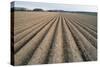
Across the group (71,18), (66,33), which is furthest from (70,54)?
(71,18)

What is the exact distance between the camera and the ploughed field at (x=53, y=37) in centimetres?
298

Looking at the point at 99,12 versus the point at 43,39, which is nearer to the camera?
the point at 43,39

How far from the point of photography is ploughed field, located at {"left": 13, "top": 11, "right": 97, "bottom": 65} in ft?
Answer: 9.78

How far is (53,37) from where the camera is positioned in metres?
3.22

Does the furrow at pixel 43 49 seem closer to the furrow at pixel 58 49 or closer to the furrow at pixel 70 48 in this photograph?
the furrow at pixel 58 49

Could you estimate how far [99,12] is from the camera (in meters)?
3.56

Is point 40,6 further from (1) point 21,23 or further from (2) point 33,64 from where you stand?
(2) point 33,64

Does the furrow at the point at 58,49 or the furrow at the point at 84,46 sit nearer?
the furrow at the point at 58,49

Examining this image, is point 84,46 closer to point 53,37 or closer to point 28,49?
point 53,37

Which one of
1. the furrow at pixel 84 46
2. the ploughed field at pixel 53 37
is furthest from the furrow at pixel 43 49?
the furrow at pixel 84 46

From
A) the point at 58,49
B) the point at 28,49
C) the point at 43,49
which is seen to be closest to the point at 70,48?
the point at 58,49

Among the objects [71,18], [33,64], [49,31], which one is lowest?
[33,64]
